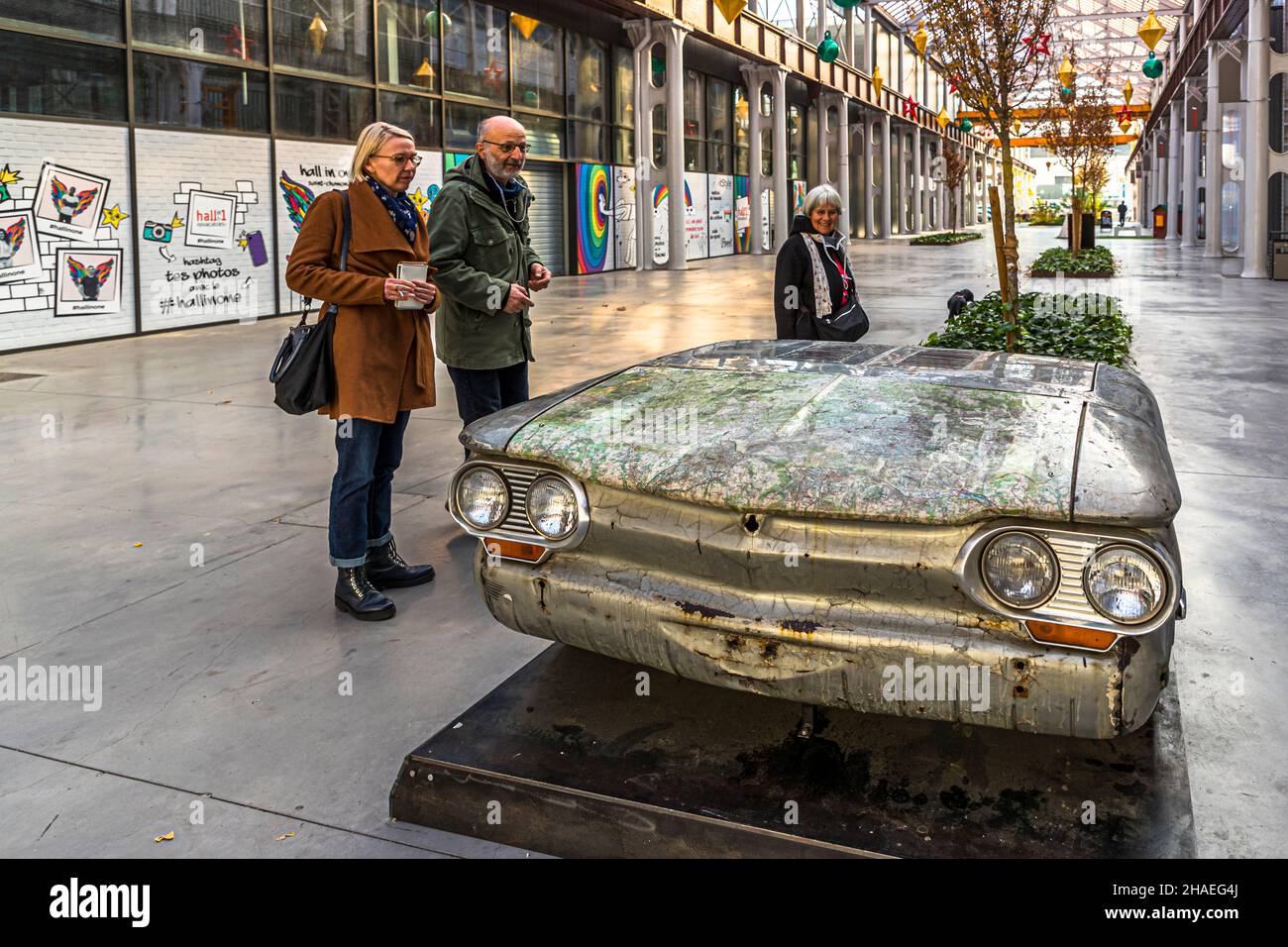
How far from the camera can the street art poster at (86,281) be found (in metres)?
13.5

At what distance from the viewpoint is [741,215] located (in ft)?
119

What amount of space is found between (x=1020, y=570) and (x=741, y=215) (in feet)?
115

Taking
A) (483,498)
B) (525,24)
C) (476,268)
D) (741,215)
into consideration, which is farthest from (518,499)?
(741,215)

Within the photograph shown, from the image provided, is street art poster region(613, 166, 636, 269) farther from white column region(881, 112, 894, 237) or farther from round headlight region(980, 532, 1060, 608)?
round headlight region(980, 532, 1060, 608)

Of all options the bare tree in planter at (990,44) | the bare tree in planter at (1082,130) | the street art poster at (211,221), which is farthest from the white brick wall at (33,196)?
the bare tree in planter at (1082,130)

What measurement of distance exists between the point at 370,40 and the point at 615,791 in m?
18.8

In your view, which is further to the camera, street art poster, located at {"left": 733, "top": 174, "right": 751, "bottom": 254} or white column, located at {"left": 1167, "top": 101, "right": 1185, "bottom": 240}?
white column, located at {"left": 1167, "top": 101, "right": 1185, "bottom": 240}

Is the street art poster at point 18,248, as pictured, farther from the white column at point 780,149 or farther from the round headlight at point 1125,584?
the white column at point 780,149

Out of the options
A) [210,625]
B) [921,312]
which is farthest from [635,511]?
[921,312]

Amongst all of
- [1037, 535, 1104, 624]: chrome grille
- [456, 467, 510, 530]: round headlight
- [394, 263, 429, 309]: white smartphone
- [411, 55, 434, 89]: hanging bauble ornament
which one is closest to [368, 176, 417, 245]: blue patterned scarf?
[394, 263, 429, 309]: white smartphone

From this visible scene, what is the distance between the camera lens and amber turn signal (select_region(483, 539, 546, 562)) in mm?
2787

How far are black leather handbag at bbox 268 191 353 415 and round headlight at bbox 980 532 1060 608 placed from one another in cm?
263

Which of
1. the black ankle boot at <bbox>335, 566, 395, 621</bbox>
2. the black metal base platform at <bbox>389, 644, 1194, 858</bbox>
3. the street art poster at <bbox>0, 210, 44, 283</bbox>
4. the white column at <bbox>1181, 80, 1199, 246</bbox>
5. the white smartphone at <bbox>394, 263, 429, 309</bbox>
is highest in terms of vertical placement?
the white column at <bbox>1181, 80, 1199, 246</bbox>
